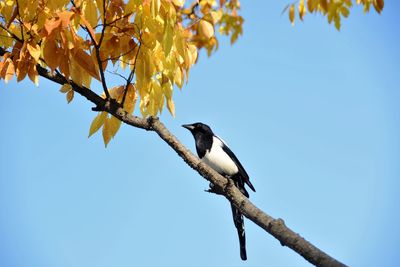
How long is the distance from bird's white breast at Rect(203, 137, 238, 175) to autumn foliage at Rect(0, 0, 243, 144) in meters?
2.27

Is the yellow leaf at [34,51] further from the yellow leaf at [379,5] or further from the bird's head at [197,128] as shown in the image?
the bird's head at [197,128]

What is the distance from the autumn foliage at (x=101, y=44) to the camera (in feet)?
5.49

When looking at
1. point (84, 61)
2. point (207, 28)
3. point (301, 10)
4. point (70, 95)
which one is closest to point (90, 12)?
point (84, 61)

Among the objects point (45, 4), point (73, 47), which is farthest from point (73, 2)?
point (73, 47)

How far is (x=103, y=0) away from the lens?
5.93 ft

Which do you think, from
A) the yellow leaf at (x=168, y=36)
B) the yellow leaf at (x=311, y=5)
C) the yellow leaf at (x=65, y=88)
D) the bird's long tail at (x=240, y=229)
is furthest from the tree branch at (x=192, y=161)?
the bird's long tail at (x=240, y=229)

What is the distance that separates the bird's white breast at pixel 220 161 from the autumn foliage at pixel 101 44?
2270mm

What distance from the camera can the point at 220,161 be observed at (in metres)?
4.42

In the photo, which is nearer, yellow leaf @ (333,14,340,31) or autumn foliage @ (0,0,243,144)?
autumn foliage @ (0,0,243,144)

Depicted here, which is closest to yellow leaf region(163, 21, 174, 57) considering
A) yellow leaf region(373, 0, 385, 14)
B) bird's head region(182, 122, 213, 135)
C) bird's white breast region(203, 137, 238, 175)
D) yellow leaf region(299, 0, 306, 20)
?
yellow leaf region(373, 0, 385, 14)

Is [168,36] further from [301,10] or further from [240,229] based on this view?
[240,229]

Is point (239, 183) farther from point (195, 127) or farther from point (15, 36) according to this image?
point (15, 36)

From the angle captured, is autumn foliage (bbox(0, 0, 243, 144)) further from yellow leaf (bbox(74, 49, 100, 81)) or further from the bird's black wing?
the bird's black wing

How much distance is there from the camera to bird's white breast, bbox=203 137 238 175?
4402mm
